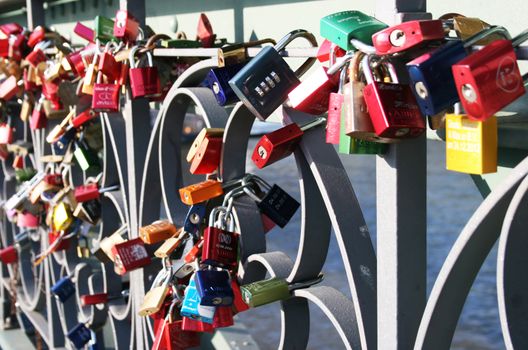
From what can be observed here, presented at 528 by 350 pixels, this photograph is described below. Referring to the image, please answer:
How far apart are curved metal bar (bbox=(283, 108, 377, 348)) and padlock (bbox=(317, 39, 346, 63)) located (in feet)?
0.42

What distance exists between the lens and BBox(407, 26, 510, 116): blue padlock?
0.75 m

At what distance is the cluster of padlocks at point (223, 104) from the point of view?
2.48ft

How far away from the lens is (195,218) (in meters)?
1.38

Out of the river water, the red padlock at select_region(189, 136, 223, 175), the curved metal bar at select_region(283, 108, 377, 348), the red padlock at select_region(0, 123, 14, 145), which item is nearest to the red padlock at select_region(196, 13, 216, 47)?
the red padlock at select_region(189, 136, 223, 175)

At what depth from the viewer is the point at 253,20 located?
1564mm

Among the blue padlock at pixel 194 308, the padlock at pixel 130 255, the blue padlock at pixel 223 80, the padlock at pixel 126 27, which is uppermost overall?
the padlock at pixel 126 27

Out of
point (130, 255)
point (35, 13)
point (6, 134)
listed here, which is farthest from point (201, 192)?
point (6, 134)

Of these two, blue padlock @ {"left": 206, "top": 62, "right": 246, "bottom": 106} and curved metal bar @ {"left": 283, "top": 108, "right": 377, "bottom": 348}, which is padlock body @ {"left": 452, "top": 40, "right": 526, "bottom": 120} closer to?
curved metal bar @ {"left": 283, "top": 108, "right": 377, "bottom": 348}

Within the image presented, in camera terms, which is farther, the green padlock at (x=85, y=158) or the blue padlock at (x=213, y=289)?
the green padlock at (x=85, y=158)

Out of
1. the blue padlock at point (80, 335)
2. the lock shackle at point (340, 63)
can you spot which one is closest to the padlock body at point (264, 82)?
the lock shackle at point (340, 63)

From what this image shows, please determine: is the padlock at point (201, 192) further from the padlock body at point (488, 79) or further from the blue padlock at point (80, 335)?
the blue padlock at point (80, 335)

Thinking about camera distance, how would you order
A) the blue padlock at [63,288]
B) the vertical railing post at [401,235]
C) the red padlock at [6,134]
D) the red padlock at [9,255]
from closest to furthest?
the vertical railing post at [401,235] → the blue padlock at [63,288] → the red padlock at [6,134] → the red padlock at [9,255]

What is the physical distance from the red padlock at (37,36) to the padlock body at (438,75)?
164cm

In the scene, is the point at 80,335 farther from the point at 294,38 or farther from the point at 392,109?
the point at 392,109
